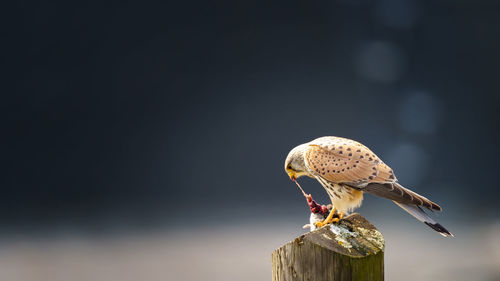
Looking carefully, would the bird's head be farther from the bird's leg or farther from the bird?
the bird's leg

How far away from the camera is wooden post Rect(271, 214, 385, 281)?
4.39 feet

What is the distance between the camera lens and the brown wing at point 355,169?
152 centimetres

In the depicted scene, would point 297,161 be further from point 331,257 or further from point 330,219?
point 331,257

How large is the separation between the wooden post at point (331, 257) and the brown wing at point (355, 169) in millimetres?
176

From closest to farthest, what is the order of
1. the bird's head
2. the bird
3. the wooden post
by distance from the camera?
the wooden post → the bird → the bird's head

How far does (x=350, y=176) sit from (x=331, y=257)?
1.21ft

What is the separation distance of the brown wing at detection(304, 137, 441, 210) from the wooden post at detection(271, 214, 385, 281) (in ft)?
0.58

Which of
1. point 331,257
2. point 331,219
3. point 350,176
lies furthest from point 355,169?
point 331,257

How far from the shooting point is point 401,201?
4.91 ft

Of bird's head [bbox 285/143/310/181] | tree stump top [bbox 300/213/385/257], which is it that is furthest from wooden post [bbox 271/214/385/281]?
bird's head [bbox 285/143/310/181]

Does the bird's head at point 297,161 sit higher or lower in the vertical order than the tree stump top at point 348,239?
higher

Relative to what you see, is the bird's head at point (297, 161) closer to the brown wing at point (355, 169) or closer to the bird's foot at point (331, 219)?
the brown wing at point (355, 169)

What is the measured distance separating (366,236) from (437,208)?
0.26 meters

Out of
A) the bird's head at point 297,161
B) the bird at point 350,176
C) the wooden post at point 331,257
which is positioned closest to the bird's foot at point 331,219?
the bird at point 350,176
